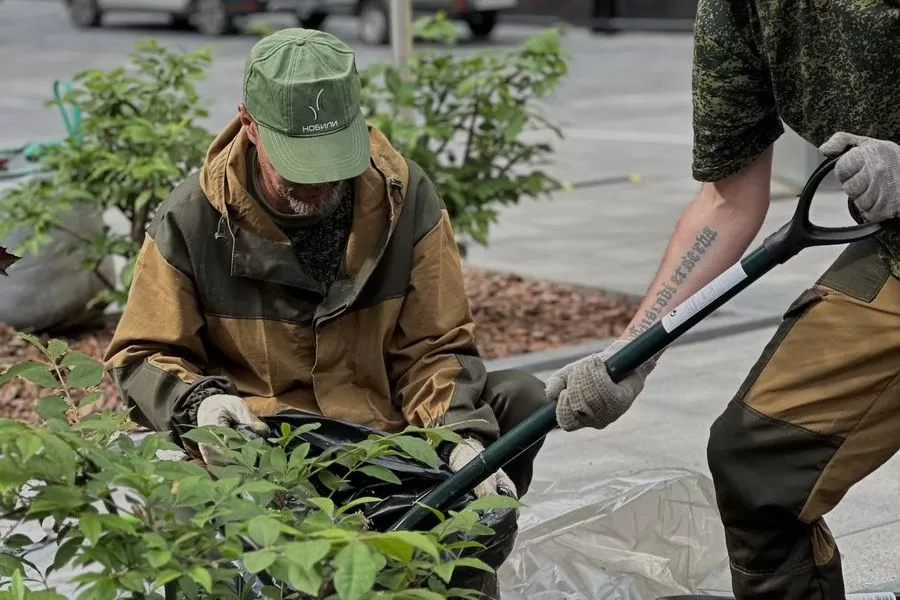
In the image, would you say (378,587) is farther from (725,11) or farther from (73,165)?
(73,165)

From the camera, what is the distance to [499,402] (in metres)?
3.34

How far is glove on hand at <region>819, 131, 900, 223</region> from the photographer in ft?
8.38

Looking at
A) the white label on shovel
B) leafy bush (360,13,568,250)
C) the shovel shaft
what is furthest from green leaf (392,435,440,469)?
leafy bush (360,13,568,250)

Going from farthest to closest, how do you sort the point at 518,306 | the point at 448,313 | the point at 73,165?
the point at 518,306 → the point at 73,165 → the point at 448,313

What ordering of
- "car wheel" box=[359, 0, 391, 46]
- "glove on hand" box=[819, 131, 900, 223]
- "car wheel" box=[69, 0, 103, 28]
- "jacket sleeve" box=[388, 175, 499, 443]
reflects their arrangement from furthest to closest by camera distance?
"car wheel" box=[69, 0, 103, 28]
"car wheel" box=[359, 0, 391, 46]
"jacket sleeve" box=[388, 175, 499, 443]
"glove on hand" box=[819, 131, 900, 223]

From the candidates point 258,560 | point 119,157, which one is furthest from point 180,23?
Answer: point 258,560

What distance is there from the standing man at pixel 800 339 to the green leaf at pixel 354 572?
108 cm

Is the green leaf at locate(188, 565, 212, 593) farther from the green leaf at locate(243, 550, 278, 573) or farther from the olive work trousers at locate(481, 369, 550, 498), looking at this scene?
the olive work trousers at locate(481, 369, 550, 498)

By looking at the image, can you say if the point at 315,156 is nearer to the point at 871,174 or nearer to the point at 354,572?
the point at 871,174

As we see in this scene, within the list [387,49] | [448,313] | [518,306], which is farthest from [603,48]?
[448,313]

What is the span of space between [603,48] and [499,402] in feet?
60.3

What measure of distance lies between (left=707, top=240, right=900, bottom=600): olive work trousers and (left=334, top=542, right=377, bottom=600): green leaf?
139cm

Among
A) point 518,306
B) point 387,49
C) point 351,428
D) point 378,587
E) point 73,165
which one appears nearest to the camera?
point 378,587

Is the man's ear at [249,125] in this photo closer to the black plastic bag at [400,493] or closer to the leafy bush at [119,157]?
the black plastic bag at [400,493]
